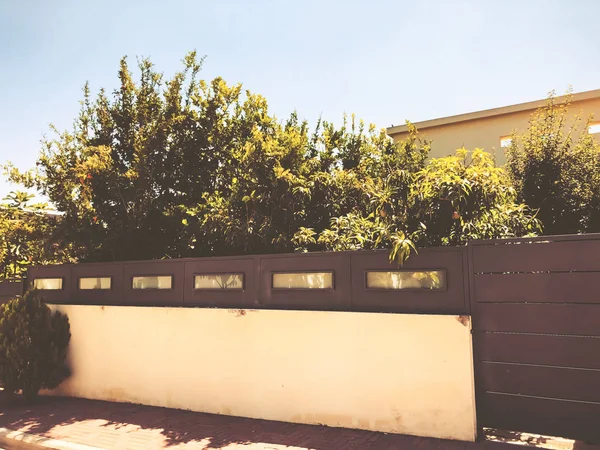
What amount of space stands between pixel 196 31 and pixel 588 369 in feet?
29.6

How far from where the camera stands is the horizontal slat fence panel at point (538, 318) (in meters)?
4.38

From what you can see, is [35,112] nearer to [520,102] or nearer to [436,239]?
[436,239]

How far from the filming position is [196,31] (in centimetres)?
909

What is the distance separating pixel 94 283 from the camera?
8.19 metres

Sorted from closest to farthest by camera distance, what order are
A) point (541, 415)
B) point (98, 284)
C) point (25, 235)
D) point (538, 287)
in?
point (541, 415), point (538, 287), point (98, 284), point (25, 235)

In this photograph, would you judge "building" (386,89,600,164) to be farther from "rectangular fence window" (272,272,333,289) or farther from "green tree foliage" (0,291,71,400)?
"green tree foliage" (0,291,71,400)

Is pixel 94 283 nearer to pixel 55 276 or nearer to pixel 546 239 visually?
pixel 55 276

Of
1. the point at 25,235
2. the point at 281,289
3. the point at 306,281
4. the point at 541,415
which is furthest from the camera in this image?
the point at 25,235

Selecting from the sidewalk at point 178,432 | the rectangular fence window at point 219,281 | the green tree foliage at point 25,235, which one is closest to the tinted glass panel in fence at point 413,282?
the sidewalk at point 178,432

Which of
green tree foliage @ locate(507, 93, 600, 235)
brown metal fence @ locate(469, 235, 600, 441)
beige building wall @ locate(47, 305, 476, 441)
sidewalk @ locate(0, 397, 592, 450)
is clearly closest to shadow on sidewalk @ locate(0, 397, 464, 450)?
sidewalk @ locate(0, 397, 592, 450)

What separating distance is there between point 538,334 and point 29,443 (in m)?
6.45

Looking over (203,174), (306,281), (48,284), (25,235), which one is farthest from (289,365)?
(25,235)

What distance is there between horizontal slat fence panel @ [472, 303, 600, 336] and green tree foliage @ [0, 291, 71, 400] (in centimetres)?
714

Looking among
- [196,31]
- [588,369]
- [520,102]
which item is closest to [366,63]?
[196,31]
